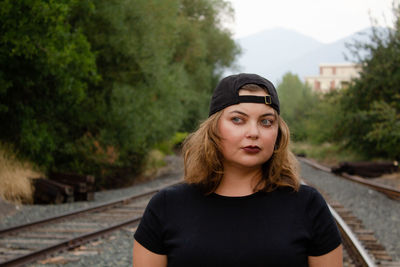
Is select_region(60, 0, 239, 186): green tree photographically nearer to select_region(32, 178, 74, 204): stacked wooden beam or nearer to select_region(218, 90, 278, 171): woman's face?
select_region(32, 178, 74, 204): stacked wooden beam

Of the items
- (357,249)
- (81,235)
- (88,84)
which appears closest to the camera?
(357,249)

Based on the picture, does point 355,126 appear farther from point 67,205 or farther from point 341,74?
point 341,74

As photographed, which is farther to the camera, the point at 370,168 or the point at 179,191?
the point at 370,168

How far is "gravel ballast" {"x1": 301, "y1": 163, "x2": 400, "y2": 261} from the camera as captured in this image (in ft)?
25.1

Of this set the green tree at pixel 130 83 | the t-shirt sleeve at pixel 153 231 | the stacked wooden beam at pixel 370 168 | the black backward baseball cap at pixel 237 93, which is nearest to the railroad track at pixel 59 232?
the t-shirt sleeve at pixel 153 231

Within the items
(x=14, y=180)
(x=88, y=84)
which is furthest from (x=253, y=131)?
(x=88, y=84)

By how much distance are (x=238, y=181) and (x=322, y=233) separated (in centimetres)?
38

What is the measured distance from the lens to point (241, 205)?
5.89ft

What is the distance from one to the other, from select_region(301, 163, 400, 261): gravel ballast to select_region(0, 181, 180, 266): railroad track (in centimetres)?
428

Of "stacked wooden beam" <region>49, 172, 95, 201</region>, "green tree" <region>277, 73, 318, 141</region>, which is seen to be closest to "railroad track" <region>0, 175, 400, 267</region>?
"stacked wooden beam" <region>49, 172, 95, 201</region>

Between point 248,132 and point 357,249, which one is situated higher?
point 248,132

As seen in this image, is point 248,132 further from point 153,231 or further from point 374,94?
point 374,94

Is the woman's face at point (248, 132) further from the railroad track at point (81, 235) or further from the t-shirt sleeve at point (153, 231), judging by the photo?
the railroad track at point (81, 235)

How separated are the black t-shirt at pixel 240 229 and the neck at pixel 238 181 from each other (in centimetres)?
5
